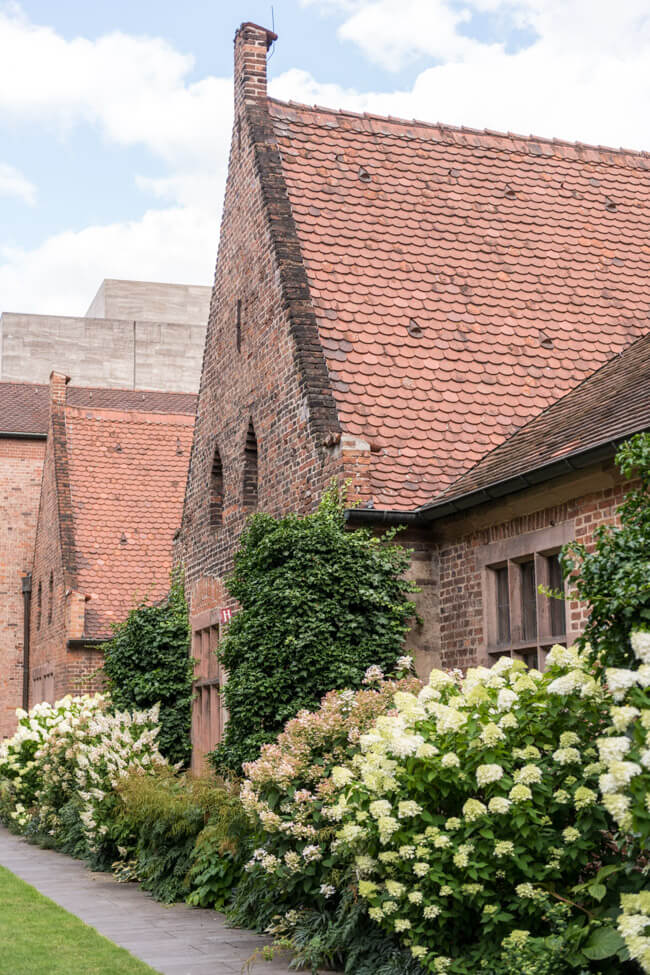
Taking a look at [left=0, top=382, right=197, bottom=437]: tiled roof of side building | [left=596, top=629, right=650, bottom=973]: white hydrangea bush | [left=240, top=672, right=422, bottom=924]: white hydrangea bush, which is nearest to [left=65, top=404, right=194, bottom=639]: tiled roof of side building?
[left=0, top=382, right=197, bottom=437]: tiled roof of side building

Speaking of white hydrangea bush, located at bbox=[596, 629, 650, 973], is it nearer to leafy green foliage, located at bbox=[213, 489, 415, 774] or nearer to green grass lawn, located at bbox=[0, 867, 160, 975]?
green grass lawn, located at bbox=[0, 867, 160, 975]

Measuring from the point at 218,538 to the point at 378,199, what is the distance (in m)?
4.93

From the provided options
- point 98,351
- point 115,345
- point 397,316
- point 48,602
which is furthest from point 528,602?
point 98,351

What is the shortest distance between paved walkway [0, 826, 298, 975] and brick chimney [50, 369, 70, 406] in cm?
1479

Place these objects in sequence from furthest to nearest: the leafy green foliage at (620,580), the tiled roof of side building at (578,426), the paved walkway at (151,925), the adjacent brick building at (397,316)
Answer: the adjacent brick building at (397,316), the tiled roof of side building at (578,426), the paved walkway at (151,925), the leafy green foliage at (620,580)

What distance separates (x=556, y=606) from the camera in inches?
408

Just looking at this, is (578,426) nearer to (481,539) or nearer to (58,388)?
(481,539)


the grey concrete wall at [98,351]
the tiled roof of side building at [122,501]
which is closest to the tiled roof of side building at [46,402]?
the tiled roof of side building at [122,501]

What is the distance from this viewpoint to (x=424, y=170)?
15.9 m

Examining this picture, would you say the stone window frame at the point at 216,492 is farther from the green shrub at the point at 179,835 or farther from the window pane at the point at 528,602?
Result: the window pane at the point at 528,602

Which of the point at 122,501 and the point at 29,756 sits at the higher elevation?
the point at 122,501

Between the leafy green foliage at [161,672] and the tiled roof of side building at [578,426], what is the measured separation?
660cm

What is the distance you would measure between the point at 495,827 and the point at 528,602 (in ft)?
13.5

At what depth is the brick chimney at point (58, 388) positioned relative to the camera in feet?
91.6
